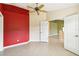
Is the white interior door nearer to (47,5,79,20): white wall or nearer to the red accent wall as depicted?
(47,5,79,20): white wall

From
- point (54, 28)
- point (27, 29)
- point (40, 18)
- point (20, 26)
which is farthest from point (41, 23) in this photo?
point (54, 28)

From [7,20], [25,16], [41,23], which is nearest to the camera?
[7,20]

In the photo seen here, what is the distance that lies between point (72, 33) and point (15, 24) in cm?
422

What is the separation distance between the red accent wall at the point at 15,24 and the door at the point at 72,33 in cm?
372

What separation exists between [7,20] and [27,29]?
287 cm

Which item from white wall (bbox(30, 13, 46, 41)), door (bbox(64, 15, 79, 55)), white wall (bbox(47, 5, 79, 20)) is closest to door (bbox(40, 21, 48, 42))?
white wall (bbox(30, 13, 46, 41))

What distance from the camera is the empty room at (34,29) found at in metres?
5.54

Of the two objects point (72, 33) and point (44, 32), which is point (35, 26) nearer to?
point (44, 32)

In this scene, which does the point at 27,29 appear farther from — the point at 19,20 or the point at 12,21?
the point at 12,21

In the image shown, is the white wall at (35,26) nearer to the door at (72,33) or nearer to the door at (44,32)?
the door at (44,32)

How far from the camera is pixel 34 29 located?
33.8 feet

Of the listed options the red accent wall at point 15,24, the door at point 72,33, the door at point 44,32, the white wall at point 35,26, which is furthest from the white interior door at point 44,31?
the door at point 72,33

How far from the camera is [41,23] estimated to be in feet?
32.8

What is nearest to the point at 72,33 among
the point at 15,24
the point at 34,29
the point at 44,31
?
the point at 15,24
